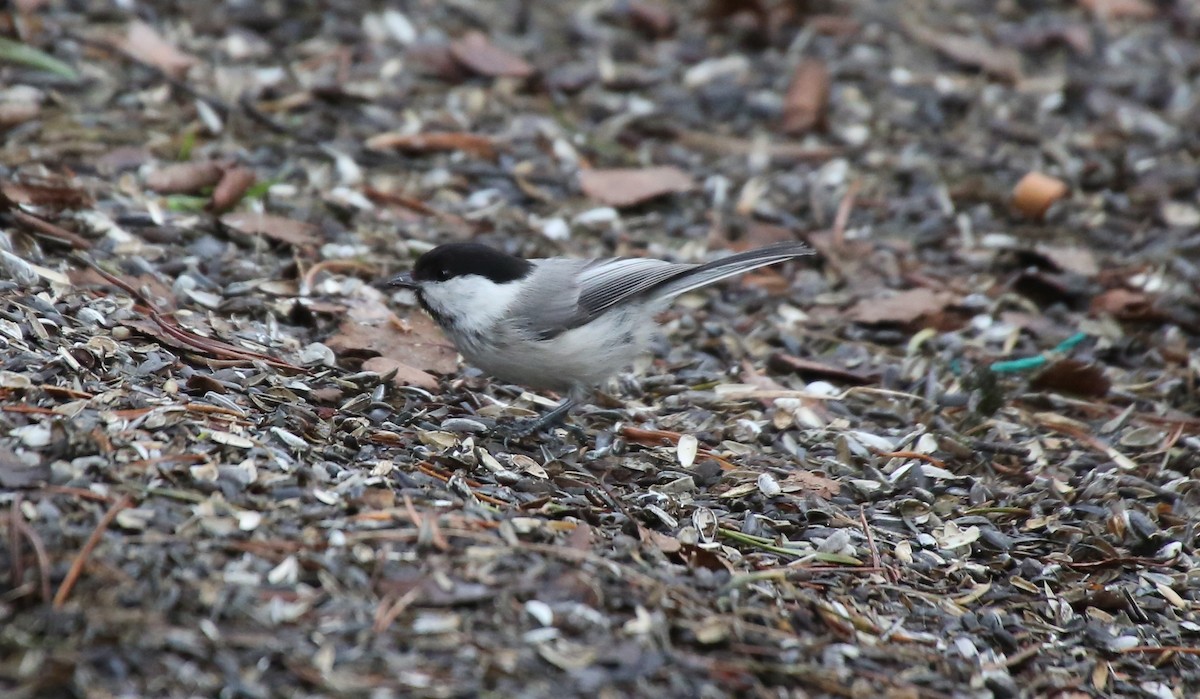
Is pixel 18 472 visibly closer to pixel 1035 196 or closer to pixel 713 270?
pixel 713 270

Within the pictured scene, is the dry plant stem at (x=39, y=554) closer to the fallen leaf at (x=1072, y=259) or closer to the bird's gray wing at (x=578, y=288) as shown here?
the bird's gray wing at (x=578, y=288)

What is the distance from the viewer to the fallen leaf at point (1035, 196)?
236 inches

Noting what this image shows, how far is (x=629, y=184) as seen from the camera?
19.4ft

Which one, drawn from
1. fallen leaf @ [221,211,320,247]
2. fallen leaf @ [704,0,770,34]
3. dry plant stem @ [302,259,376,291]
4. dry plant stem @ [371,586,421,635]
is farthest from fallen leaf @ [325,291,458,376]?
fallen leaf @ [704,0,770,34]

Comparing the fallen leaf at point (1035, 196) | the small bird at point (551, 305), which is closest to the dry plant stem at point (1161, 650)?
the small bird at point (551, 305)

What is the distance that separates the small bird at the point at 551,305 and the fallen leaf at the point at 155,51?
8.07ft

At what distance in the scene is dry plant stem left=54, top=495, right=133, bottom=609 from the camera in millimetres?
2715

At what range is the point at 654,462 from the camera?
13.4 ft

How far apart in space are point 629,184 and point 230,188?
6.16ft

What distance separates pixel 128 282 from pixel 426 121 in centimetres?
218

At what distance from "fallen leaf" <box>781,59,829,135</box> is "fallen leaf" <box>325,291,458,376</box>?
2742 mm

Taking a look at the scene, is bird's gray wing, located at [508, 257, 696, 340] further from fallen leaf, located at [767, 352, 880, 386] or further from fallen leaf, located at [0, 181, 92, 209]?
fallen leaf, located at [0, 181, 92, 209]

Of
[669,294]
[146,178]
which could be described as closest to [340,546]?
[669,294]

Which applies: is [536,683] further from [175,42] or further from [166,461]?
[175,42]
